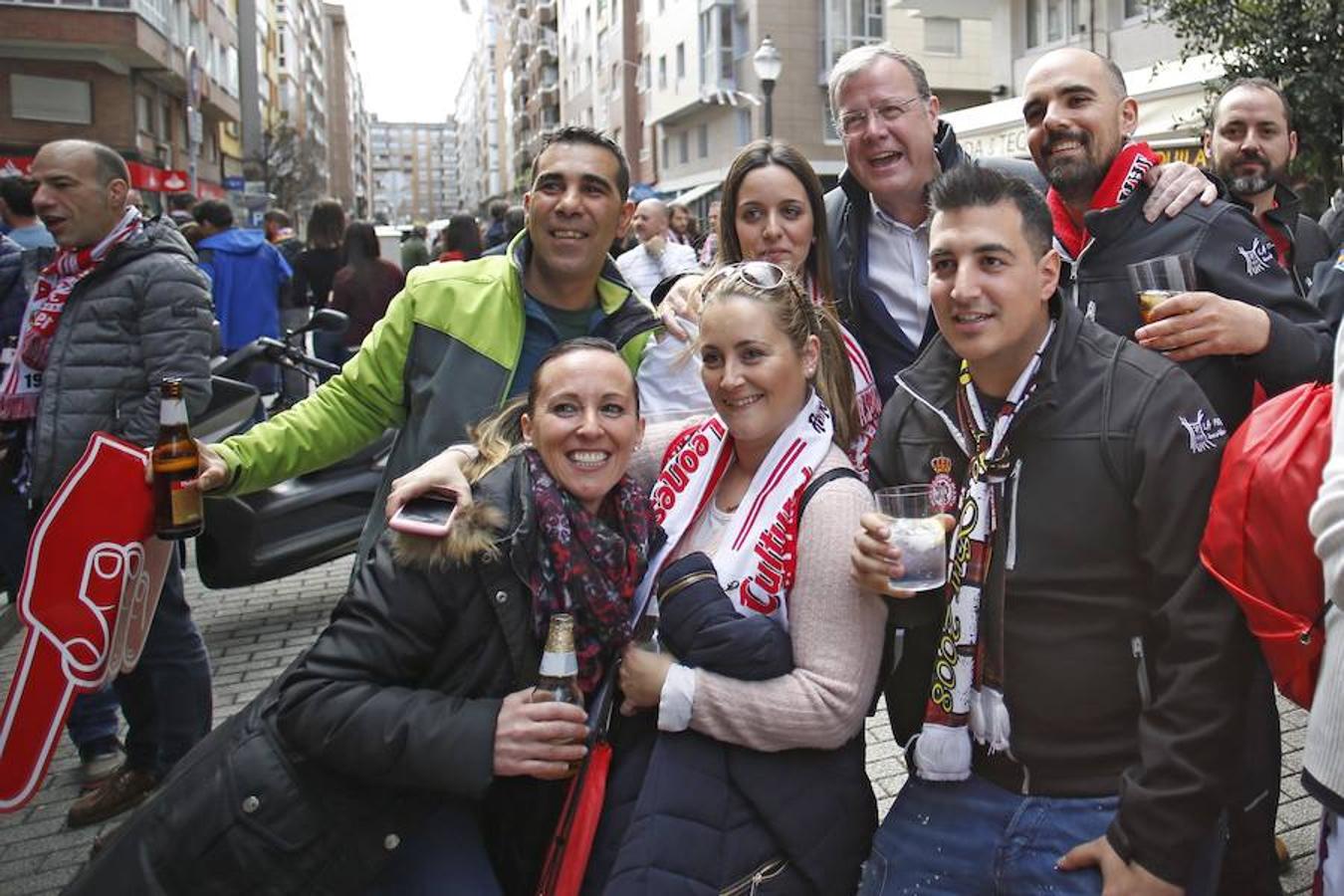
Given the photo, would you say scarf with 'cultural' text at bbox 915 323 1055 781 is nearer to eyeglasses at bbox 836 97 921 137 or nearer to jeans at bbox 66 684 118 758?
eyeglasses at bbox 836 97 921 137

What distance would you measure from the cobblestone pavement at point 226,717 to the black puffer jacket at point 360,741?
1.91 meters

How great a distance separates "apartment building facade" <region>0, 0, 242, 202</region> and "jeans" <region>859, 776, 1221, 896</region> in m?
28.3

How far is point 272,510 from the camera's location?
6266mm

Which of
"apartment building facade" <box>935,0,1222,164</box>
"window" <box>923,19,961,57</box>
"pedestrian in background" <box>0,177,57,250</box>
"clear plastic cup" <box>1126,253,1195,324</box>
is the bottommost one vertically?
"clear plastic cup" <box>1126,253,1195,324</box>

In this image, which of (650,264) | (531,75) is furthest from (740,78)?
(531,75)

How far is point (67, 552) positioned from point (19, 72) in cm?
3231

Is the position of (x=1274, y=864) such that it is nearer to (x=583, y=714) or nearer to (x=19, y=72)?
(x=583, y=714)

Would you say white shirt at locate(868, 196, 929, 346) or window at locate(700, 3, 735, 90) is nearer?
white shirt at locate(868, 196, 929, 346)

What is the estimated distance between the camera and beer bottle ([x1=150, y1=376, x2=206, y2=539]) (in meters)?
3.00

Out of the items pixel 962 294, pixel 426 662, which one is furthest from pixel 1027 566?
pixel 426 662

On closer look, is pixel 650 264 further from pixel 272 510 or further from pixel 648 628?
pixel 648 628

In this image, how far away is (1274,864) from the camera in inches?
112

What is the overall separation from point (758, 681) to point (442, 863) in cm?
83

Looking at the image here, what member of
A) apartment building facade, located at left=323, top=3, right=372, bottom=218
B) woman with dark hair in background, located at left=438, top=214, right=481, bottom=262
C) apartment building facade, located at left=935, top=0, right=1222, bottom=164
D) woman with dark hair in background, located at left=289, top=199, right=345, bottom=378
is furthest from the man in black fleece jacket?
apartment building facade, located at left=323, top=3, right=372, bottom=218
